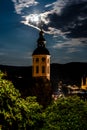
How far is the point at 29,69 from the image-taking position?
594 feet

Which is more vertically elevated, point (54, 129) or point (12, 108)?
point (12, 108)

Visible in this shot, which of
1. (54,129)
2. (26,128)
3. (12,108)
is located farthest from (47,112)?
(12,108)

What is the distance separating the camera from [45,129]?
38781 mm

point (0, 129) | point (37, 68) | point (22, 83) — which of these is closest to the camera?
point (0, 129)

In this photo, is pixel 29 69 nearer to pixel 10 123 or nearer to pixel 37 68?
pixel 37 68

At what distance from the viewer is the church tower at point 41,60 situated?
15300 cm

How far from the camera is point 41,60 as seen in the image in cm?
15950

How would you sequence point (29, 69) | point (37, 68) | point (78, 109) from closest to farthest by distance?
point (78, 109), point (37, 68), point (29, 69)

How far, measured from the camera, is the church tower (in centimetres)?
15300

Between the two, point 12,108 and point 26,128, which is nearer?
point 12,108

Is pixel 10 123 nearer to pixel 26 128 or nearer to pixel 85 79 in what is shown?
pixel 26 128

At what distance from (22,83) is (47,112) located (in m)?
78.5

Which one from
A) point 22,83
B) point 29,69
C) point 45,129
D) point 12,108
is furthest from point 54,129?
point 29,69

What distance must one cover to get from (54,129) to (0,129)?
1297cm
